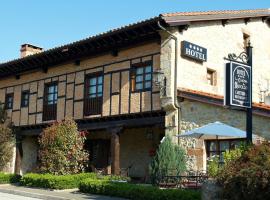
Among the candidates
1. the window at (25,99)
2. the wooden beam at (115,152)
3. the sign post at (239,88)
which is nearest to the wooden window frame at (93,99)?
the wooden beam at (115,152)

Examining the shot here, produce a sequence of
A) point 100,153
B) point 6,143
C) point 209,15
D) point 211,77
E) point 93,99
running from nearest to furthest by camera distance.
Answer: point 209,15
point 211,77
point 93,99
point 100,153
point 6,143

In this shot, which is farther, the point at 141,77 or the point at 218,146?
the point at 141,77

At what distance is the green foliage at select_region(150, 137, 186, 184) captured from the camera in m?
15.8

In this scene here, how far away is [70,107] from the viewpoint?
21.5m

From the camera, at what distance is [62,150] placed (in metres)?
18.7

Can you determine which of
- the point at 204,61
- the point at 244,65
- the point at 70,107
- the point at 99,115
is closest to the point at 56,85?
the point at 70,107

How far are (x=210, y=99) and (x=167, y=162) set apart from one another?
2.80 m

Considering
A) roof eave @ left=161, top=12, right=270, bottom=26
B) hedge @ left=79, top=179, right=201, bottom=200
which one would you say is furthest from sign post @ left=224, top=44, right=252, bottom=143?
roof eave @ left=161, top=12, right=270, bottom=26

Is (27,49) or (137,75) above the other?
(27,49)

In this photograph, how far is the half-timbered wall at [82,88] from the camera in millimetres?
18438

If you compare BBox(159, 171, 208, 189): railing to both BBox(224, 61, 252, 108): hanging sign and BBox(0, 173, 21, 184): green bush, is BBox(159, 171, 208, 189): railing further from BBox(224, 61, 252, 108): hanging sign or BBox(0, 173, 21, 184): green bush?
BBox(0, 173, 21, 184): green bush

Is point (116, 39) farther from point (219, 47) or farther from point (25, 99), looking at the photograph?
point (25, 99)

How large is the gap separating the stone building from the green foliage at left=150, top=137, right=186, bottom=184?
0.93m

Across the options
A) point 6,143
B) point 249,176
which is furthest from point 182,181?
point 6,143
